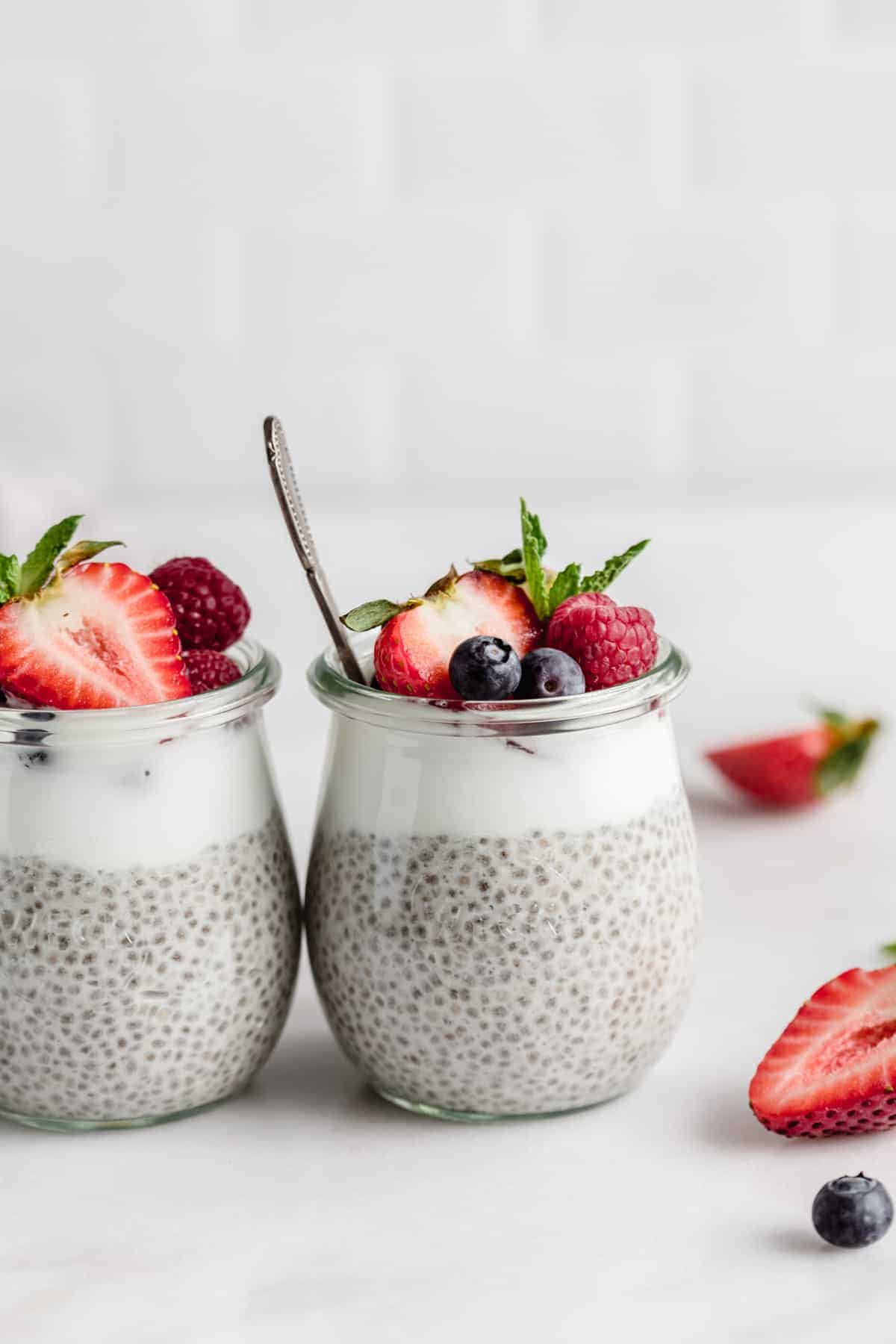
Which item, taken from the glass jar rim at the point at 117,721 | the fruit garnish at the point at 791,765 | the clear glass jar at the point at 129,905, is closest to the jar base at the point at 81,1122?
the clear glass jar at the point at 129,905

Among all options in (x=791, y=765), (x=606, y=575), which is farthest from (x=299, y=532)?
(x=791, y=765)

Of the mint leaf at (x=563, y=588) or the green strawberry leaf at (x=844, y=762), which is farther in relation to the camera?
the green strawberry leaf at (x=844, y=762)

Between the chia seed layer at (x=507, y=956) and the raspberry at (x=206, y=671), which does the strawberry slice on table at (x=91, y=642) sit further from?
the chia seed layer at (x=507, y=956)

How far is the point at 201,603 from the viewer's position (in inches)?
33.4

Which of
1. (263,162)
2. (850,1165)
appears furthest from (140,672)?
(263,162)

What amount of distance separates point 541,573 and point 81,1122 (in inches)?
14.6

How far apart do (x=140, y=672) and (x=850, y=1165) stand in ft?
1.42

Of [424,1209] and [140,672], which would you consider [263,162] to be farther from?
[424,1209]

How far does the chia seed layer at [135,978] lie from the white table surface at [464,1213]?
0.03m

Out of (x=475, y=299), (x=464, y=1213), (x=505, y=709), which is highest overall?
(x=475, y=299)

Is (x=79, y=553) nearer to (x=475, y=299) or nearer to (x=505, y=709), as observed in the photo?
(x=505, y=709)

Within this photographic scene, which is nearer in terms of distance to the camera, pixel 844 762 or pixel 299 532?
pixel 299 532

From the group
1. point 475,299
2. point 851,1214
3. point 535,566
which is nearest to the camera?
point 851,1214

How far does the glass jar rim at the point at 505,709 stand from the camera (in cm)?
78
